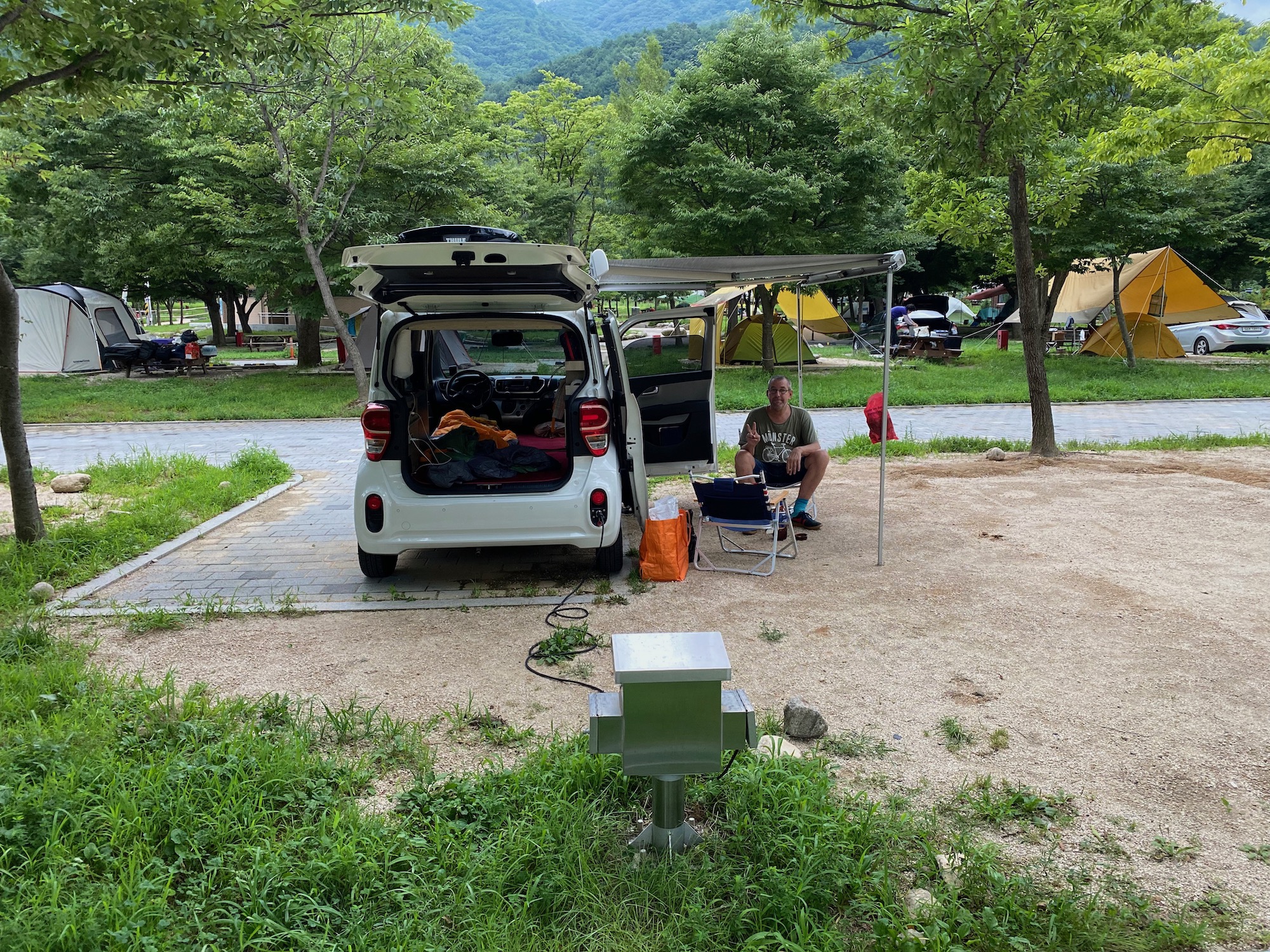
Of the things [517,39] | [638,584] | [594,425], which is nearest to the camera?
[594,425]

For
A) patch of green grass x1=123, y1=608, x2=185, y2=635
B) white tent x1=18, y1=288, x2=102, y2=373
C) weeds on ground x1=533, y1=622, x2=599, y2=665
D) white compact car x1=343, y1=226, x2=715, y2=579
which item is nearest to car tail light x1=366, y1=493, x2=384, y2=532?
white compact car x1=343, y1=226, x2=715, y2=579

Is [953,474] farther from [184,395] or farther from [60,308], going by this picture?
[60,308]

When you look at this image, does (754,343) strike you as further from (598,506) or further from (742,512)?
(598,506)

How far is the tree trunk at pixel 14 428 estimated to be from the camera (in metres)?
5.97

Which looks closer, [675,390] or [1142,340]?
[675,390]

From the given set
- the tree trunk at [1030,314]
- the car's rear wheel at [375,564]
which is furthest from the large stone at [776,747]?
the tree trunk at [1030,314]

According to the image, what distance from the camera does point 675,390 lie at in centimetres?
727

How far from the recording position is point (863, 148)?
1739 centimetres

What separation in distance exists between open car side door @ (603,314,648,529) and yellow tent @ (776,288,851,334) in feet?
63.1

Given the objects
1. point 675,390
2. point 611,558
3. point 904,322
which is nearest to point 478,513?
point 611,558

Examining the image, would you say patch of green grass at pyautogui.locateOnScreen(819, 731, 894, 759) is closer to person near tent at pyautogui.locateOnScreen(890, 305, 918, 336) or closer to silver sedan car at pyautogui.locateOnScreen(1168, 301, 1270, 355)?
person near tent at pyautogui.locateOnScreen(890, 305, 918, 336)

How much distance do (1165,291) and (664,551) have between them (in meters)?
19.6

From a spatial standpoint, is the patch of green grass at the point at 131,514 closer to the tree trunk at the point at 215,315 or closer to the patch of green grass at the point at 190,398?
the patch of green grass at the point at 190,398

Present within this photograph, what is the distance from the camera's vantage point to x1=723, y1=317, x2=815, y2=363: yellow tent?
2216 centimetres
